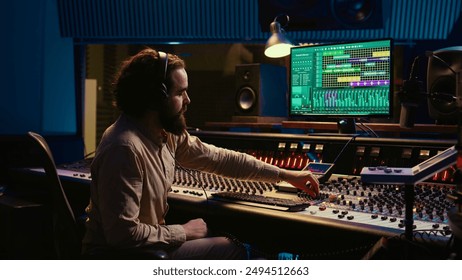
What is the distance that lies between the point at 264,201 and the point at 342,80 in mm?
827

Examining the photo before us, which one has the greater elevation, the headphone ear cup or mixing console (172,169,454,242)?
the headphone ear cup

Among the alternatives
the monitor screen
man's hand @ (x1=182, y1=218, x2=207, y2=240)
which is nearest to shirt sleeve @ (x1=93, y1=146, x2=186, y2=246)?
man's hand @ (x1=182, y1=218, x2=207, y2=240)

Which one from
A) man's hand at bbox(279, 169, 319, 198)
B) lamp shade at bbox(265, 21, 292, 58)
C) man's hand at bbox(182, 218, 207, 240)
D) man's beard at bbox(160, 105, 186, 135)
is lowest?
man's hand at bbox(182, 218, 207, 240)

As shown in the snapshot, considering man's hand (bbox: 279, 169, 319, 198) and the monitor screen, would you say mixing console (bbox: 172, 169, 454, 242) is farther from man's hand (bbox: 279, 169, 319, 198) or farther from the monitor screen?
the monitor screen

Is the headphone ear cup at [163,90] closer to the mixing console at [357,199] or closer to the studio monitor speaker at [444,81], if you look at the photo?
the mixing console at [357,199]

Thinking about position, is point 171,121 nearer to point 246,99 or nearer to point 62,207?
point 62,207

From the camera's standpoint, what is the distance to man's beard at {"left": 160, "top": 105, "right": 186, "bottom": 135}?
1788 millimetres

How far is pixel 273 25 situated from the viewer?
2830 mm

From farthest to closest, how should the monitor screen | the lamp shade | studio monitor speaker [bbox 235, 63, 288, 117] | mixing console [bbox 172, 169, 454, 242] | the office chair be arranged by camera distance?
studio monitor speaker [bbox 235, 63, 288, 117] < the lamp shade < the monitor screen < the office chair < mixing console [bbox 172, 169, 454, 242]

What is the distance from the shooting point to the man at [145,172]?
1.52 metres

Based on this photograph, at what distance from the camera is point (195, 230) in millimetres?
1757

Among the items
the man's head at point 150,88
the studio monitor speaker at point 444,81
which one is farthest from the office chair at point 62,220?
the studio monitor speaker at point 444,81

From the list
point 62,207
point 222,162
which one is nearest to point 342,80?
point 222,162
